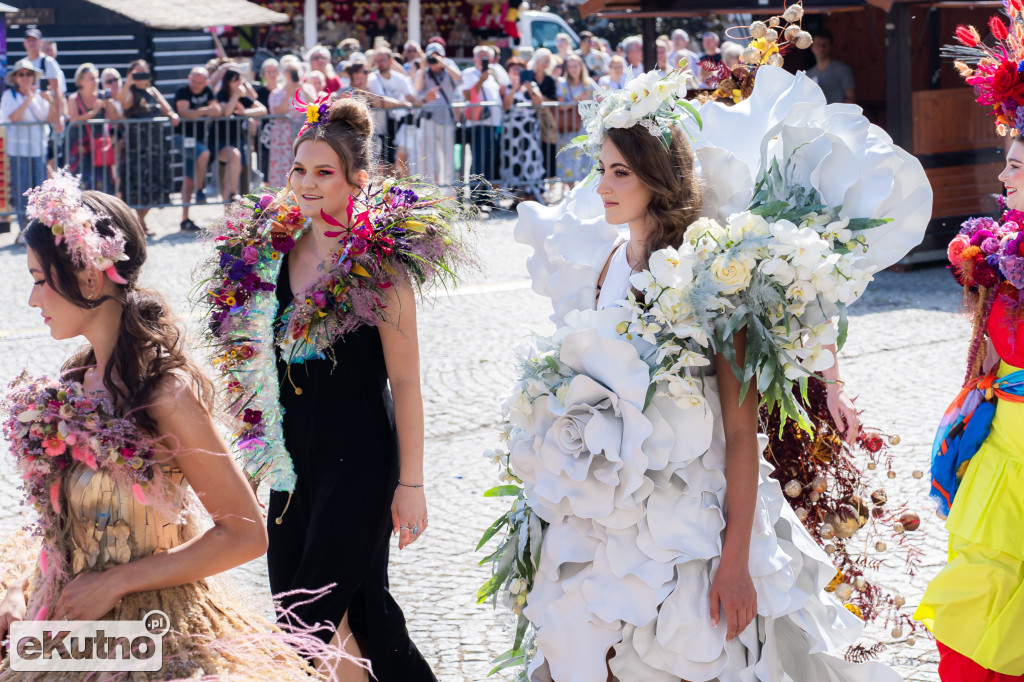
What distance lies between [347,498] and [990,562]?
1.92 m

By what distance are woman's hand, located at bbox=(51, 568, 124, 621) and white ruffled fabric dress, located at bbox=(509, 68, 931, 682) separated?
1.01 m

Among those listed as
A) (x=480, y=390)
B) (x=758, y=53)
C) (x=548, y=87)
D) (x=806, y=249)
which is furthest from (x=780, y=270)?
(x=548, y=87)

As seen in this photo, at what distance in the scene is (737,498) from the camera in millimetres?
2797

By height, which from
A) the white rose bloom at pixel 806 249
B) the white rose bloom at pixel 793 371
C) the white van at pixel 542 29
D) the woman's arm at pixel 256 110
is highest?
the white van at pixel 542 29

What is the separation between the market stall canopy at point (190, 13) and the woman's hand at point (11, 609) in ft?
58.4

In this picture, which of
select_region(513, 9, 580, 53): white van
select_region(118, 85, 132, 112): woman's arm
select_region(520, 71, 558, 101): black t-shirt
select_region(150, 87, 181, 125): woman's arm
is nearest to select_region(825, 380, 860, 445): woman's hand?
select_region(150, 87, 181, 125): woman's arm

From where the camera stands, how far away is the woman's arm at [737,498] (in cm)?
277

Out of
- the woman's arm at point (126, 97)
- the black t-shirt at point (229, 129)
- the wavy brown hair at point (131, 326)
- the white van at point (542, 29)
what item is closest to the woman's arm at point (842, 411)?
the wavy brown hair at point (131, 326)

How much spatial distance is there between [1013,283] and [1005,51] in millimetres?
783

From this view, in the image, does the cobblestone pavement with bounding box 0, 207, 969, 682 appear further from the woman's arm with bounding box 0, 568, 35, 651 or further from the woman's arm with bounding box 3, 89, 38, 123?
the woman's arm with bounding box 3, 89, 38, 123

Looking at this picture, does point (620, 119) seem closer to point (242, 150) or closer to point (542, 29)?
→ point (242, 150)

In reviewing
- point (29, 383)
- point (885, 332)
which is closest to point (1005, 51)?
point (29, 383)

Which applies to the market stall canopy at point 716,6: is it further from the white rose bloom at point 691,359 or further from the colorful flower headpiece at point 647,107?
the white rose bloom at point 691,359

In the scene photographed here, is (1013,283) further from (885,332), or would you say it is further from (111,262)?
(885,332)
